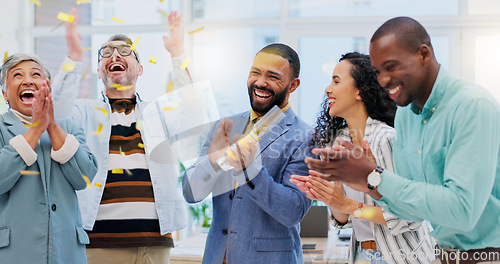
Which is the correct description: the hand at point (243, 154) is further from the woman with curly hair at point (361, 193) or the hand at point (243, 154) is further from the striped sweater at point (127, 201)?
the striped sweater at point (127, 201)

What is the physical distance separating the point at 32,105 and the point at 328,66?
3.81 meters

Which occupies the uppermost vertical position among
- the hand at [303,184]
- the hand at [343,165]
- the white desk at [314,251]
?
the hand at [343,165]

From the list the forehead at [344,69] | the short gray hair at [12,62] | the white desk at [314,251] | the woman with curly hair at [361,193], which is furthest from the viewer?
the white desk at [314,251]

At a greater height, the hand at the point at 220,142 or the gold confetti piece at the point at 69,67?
the gold confetti piece at the point at 69,67

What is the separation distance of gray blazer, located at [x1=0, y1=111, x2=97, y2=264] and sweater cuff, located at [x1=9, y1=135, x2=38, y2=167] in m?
0.02

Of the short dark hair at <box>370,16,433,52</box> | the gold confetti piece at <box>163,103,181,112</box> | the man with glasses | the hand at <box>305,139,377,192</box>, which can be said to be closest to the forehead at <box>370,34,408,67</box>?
the short dark hair at <box>370,16,433,52</box>

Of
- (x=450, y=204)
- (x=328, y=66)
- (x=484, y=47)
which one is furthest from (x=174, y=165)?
(x=484, y=47)

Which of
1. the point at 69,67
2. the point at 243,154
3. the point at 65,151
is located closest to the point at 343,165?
the point at 243,154

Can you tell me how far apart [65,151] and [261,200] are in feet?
2.58

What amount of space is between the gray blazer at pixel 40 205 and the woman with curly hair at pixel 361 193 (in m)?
0.91

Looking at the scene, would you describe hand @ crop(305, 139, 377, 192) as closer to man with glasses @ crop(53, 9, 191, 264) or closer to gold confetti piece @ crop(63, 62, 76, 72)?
man with glasses @ crop(53, 9, 191, 264)

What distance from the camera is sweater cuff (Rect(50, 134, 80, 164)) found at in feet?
6.86

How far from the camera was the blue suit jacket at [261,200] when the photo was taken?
188 centimetres

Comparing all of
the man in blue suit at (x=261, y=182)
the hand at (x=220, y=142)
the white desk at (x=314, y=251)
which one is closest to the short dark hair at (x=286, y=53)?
the man in blue suit at (x=261, y=182)
